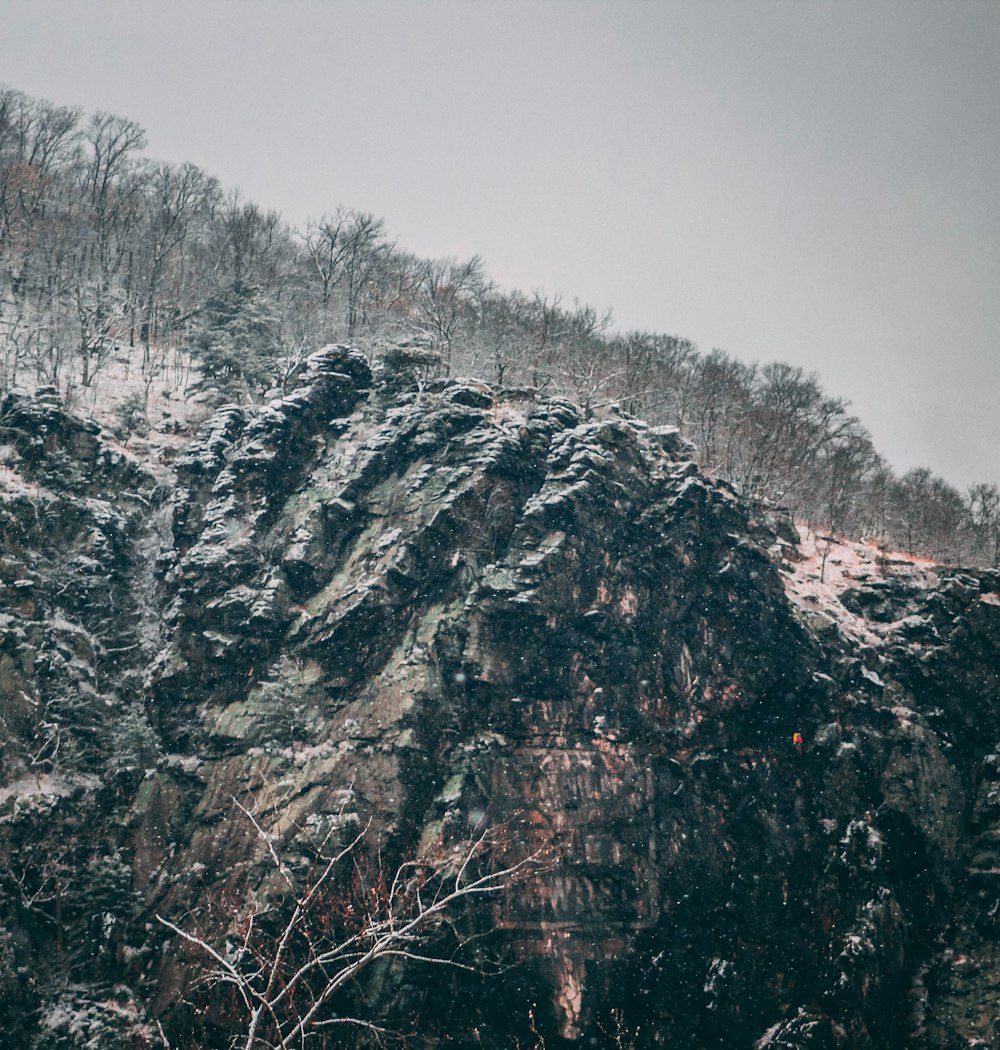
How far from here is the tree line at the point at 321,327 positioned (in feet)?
151

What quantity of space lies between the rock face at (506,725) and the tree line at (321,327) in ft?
30.6

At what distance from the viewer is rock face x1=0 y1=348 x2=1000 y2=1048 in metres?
26.0

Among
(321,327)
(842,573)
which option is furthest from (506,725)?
(321,327)

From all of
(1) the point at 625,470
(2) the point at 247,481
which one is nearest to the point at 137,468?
(2) the point at 247,481

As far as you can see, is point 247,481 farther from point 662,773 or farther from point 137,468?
point 662,773

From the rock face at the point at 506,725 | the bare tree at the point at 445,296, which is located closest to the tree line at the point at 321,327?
the bare tree at the point at 445,296

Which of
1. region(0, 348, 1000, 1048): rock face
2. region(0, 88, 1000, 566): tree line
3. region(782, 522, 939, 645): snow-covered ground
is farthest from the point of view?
region(0, 88, 1000, 566): tree line

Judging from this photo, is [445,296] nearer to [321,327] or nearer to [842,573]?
[321,327]

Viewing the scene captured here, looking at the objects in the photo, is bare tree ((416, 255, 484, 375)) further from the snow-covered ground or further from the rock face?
the snow-covered ground

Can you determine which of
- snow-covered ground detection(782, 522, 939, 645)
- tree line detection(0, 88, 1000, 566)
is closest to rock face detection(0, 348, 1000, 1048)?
snow-covered ground detection(782, 522, 939, 645)

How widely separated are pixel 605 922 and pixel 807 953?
8292mm

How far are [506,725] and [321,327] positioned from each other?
3287 cm

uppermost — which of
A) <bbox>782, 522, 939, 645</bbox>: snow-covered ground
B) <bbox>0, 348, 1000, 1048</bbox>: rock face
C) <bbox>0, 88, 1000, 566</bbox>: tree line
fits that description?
<bbox>0, 88, 1000, 566</bbox>: tree line

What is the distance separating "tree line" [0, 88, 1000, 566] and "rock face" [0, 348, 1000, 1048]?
9318 mm
